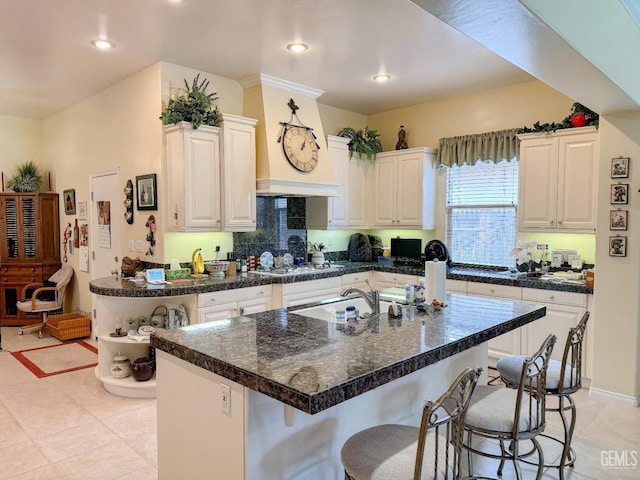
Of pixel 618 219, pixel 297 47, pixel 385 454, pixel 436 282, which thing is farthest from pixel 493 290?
pixel 385 454

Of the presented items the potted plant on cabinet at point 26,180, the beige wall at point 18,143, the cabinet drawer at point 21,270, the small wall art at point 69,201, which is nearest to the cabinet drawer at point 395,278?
the small wall art at point 69,201

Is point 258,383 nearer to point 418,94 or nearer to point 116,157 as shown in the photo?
point 116,157

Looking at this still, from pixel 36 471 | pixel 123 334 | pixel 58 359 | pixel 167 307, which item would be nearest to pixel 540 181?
pixel 167 307

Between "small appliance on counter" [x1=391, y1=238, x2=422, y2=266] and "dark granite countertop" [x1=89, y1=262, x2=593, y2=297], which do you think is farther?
"small appliance on counter" [x1=391, y1=238, x2=422, y2=266]

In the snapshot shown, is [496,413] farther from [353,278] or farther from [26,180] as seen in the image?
[26,180]

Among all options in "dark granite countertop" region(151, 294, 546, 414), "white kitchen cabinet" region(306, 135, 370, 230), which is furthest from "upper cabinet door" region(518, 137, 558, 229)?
"dark granite countertop" region(151, 294, 546, 414)

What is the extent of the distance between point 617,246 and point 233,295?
3274 millimetres

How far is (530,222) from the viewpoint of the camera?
14.9ft

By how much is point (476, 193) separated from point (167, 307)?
3.62 metres

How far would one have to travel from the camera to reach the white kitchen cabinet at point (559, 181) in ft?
13.6

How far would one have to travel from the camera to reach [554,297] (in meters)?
4.15

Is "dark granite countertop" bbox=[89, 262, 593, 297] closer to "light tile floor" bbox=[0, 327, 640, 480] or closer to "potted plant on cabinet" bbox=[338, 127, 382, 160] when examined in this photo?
"light tile floor" bbox=[0, 327, 640, 480]

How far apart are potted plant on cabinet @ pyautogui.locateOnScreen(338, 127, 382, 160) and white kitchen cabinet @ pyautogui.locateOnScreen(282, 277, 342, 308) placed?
1.71 m

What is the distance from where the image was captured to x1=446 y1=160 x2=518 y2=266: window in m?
5.06
